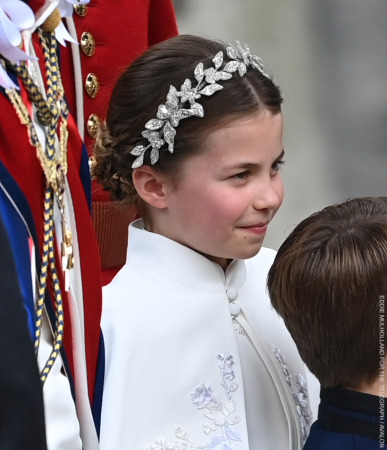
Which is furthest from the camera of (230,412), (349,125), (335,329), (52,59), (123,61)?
(349,125)

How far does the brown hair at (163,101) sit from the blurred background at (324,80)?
234cm

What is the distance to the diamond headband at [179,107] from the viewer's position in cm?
164

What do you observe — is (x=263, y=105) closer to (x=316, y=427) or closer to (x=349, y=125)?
(x=316, y=427)

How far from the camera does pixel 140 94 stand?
1.70m

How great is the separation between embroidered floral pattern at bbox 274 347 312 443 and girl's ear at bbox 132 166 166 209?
0.30 m

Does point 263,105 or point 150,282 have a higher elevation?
point 263,105

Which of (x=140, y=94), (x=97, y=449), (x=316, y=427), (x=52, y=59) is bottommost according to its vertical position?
(x=316, y=427)

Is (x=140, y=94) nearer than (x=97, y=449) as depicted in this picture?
No

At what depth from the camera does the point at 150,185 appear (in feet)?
5.59

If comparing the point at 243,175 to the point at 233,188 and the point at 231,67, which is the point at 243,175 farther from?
the point at 231,67

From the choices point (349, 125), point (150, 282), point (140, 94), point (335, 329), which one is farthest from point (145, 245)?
point (349, 125)

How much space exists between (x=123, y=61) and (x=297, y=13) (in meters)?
2.18

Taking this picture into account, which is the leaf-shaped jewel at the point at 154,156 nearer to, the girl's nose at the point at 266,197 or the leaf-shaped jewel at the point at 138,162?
the leaf-shaped jewel at the point at 138,162

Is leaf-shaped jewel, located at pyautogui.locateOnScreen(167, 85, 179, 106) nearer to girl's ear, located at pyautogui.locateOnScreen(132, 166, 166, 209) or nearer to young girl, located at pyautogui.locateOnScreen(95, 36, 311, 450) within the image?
young girl, located at pyautogui.locateOnScreen(95, 36, 311, 450)
